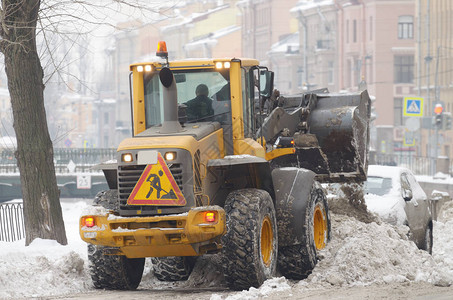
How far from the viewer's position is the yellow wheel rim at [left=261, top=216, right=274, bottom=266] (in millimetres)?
10922

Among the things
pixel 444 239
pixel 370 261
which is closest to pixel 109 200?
pixel 370 261

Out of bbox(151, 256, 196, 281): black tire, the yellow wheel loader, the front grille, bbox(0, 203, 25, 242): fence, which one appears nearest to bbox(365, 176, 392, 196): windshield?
the yellow wheel loader

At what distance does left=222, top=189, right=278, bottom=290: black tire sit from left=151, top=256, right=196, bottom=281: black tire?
1.60m

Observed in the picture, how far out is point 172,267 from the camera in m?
12.1

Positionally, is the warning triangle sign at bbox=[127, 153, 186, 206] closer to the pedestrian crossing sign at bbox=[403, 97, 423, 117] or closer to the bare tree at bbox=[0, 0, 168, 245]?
the bare tree at bbox=[0, 0, 168, 245]

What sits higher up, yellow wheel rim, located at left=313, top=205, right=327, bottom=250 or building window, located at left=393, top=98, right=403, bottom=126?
yellow wheel rim, located at left=313, top=205, right=327, bottom=250

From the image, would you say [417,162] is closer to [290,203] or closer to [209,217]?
[290,203]

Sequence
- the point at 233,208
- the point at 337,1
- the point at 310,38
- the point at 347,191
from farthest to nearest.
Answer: the point at 310,38
the point at 337,1
the point at 347,191
the point at 233,208

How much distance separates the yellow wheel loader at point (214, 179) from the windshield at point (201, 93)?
12 mm

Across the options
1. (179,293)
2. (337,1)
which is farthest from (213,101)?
(337,1)

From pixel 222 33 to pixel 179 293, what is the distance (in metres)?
99.1

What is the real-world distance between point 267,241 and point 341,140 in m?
2.76

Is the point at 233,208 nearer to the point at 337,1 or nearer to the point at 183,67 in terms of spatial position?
the point at 183,67

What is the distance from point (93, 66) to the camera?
11762cm
